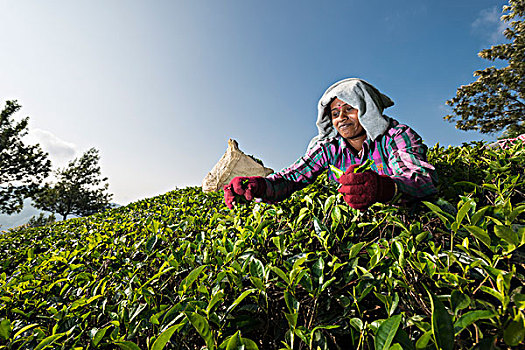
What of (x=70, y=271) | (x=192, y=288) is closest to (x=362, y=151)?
(x=192, y=288)

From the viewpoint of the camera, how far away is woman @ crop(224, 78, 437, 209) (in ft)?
3.74

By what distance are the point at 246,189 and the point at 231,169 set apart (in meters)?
5.48

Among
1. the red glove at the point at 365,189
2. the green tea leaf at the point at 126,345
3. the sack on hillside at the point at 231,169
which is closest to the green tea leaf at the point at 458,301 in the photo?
the red glove at the point at 365,189

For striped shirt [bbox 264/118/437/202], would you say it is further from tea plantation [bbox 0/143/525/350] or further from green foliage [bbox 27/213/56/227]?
green foliage [bbox 27/213/56/227]

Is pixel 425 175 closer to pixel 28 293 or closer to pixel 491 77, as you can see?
pixel 28 293

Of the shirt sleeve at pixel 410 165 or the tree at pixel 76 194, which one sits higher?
the tree at pixel 76 194

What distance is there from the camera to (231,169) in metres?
7.21

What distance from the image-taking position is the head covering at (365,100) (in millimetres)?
1824

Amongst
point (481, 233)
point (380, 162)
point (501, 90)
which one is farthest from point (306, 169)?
point (501, 90)

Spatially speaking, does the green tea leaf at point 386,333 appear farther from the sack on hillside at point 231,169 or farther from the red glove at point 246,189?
the sack on hillside at point 231,169

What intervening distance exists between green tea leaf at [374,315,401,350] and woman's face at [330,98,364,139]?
1599mm

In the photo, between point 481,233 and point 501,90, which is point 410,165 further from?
point 501,90

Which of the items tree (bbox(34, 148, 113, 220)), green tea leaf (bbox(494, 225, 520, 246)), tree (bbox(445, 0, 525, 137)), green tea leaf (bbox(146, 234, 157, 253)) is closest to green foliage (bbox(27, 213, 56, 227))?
tree (bbox(34, 148, 113, 220))

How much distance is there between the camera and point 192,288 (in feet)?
3.40
